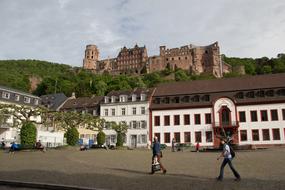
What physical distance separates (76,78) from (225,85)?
79.5m

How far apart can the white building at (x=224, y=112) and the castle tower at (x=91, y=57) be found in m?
127

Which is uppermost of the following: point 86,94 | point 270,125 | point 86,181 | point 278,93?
point 86,94

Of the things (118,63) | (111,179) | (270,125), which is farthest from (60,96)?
(118,63)

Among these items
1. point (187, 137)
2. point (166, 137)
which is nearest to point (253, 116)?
point (187, 137)

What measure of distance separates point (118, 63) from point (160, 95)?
358ft

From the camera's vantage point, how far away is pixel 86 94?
306 ft

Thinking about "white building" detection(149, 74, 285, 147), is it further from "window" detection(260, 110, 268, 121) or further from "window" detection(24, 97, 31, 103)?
"window" detection(24, 97, 31, 103)

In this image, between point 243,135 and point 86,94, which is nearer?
point 243,135

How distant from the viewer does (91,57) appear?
602 feet

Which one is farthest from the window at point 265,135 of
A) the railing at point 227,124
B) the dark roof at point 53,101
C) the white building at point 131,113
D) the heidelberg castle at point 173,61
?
the heidelberg castle at point 173,61

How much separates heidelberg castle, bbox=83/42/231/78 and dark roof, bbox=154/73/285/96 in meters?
74.3

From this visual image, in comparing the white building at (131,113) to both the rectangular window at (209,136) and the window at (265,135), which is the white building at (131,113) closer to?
the rectangular window at (209,136)

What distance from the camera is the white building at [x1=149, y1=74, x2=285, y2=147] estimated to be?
4906 cm

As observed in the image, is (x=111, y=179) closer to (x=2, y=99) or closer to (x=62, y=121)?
(x=62, y=121)
